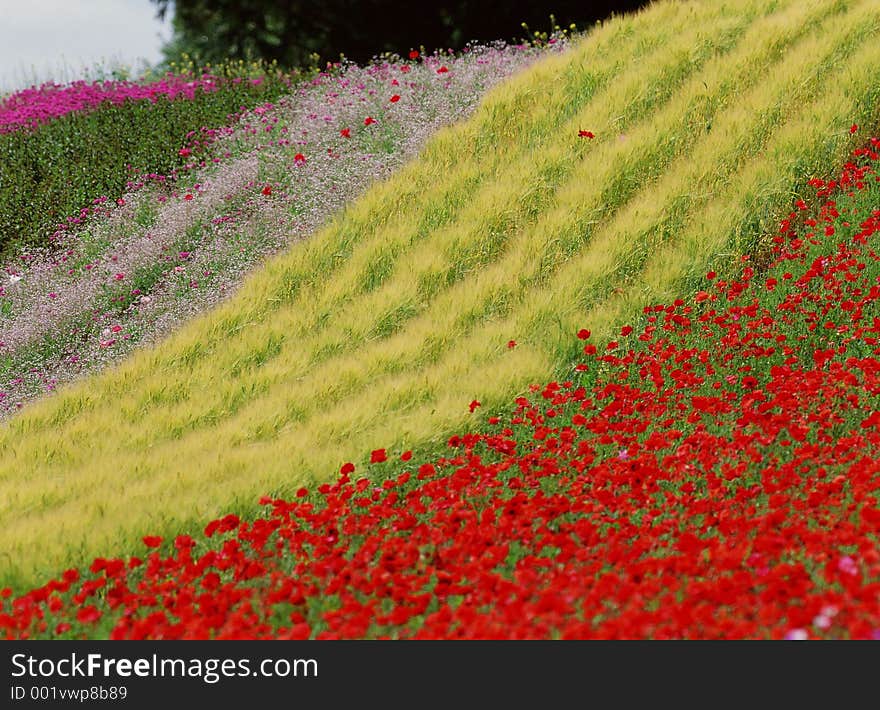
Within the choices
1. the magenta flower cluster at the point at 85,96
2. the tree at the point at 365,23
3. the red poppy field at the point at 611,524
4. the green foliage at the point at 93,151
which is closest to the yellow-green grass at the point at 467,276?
the red poppy field at the point at 611,524

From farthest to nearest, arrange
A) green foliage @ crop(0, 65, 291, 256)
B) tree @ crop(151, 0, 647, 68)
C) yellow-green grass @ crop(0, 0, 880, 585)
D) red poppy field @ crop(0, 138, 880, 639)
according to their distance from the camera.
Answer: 1. tree @ crop(151, 0, 647, 68)
2. green foliage @ crop(0, 65, 291, 256)
3. yellow-green grass @ crop(0, 0, 880, 585)
4. red poppy field @ crop(0, 138, 880, 639)

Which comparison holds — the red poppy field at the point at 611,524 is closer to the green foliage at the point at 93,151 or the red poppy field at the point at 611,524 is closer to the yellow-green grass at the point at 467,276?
the yellow-green grass at the point at 467,276

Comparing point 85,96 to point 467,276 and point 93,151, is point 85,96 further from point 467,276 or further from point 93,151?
point 467,276

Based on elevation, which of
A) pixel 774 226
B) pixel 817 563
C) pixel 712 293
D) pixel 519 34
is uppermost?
pixel 519 34

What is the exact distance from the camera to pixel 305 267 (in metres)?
10.1

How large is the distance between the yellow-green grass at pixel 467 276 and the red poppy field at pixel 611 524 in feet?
1.15

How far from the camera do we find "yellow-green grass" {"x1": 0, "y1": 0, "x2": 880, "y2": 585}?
21.9 feet

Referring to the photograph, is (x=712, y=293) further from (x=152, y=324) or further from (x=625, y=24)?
(x=625, y=24)

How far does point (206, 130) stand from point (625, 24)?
6294 millimetres

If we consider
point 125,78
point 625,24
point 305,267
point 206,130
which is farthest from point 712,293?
point 125,78

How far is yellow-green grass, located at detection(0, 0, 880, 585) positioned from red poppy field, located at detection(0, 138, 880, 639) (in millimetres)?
350

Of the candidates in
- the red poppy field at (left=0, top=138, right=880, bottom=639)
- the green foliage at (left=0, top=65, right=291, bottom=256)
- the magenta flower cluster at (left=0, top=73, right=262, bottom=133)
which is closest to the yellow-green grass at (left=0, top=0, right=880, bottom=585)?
the red poppy field at (left=0, top=138, right=880, bottom=639)

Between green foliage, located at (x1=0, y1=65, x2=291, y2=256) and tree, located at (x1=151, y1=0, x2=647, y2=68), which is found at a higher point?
tree, located at (x1=151, y1=0, x2=647, y2=68)

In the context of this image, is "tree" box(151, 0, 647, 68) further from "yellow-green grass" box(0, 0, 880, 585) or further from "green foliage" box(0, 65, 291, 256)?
"yellow-green grass" box(0, 0, 880, 585)
